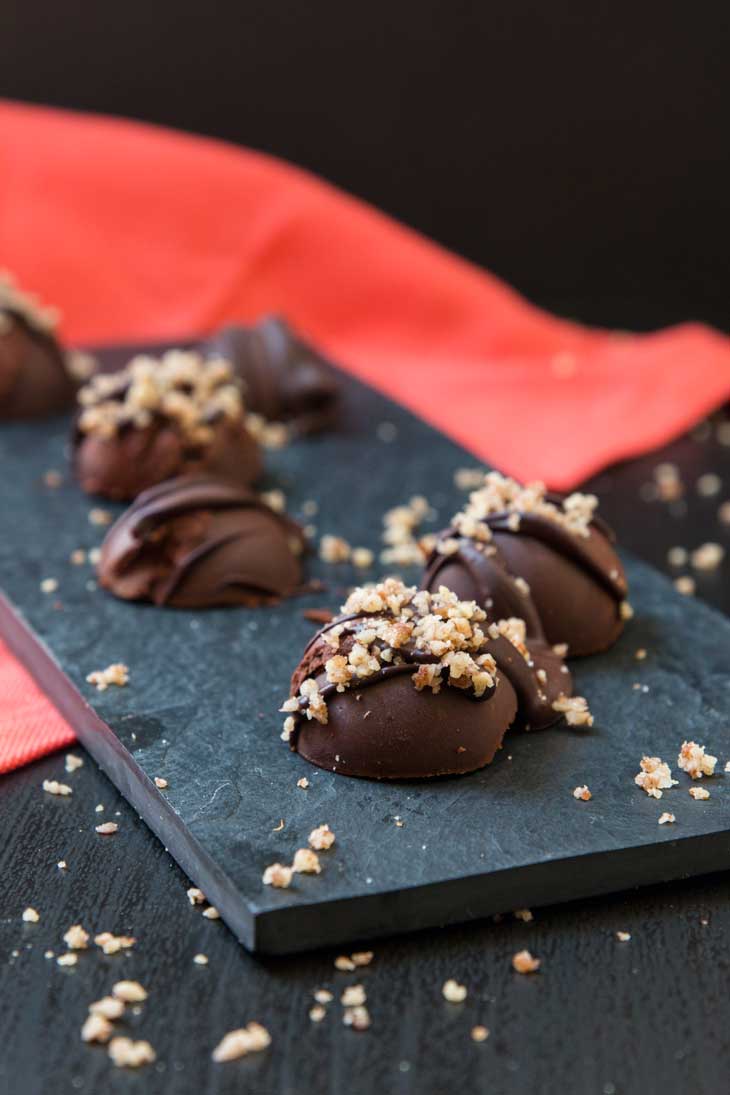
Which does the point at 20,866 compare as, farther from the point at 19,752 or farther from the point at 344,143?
the point at 344,143

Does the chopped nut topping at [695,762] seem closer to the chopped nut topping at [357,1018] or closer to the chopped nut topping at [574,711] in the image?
the chopped nut topping at [574,711]

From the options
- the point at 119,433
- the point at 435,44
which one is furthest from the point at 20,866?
the point at 435,44

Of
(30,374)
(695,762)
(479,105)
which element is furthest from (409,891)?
(479,105)

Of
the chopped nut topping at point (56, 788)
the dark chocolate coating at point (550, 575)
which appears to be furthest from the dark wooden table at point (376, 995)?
the dark chocolate coating at point (550, 575)

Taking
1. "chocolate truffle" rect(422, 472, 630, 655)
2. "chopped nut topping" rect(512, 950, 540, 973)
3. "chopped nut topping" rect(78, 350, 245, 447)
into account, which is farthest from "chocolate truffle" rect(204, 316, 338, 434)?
"chopped nut topping" rect(512, 950, 540, 973)

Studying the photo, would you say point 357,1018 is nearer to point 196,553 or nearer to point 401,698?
point 401,698
